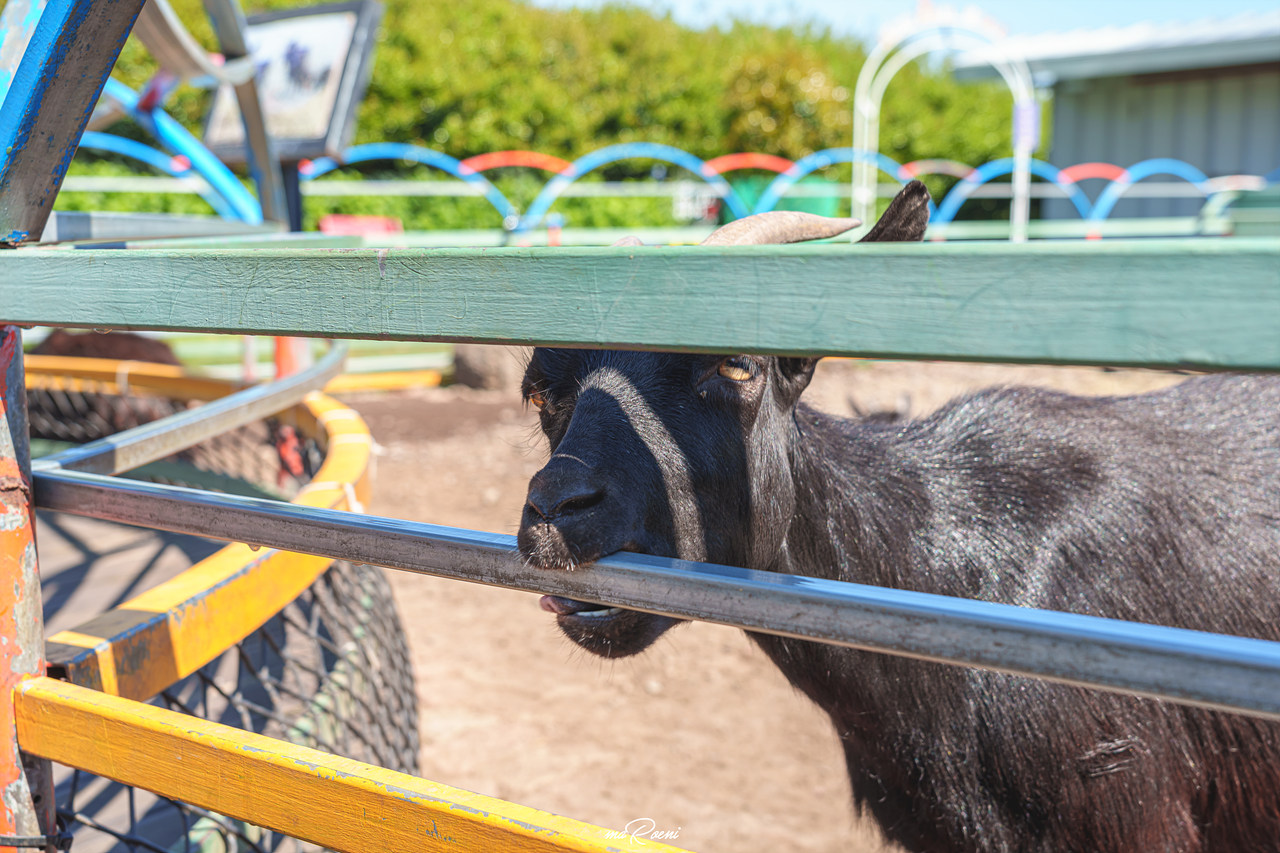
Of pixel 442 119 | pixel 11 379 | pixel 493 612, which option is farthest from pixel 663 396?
pixel 442 119

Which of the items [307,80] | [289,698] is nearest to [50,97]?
[289,698]

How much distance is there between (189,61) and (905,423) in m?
2.69

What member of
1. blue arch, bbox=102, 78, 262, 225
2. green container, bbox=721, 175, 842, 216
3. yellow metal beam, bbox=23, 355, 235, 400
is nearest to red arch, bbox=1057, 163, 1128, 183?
green container, bbox=721, 175, 842, 216

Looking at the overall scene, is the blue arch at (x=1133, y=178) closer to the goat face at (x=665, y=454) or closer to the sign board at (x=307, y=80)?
the sign board at (x=307, y=80)

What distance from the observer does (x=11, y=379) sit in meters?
1.35

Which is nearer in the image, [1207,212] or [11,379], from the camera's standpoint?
[11,379]

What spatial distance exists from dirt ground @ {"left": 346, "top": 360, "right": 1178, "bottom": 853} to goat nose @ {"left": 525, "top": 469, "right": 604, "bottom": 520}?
1.19 m

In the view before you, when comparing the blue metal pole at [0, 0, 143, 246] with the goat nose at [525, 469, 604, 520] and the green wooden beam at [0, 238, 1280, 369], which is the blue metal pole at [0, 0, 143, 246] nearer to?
the green wooden beam at [0, 238, 1280, 369]

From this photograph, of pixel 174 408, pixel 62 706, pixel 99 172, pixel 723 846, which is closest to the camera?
pixel 62 706

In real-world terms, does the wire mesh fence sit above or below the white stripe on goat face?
below

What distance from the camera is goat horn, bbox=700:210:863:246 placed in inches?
70.4

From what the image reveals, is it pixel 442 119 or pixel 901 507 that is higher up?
pixel 442 119

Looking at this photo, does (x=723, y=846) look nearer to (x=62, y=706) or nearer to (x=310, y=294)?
(x=62, y=706)

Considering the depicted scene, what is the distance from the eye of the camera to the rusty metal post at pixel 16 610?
1339 mm
